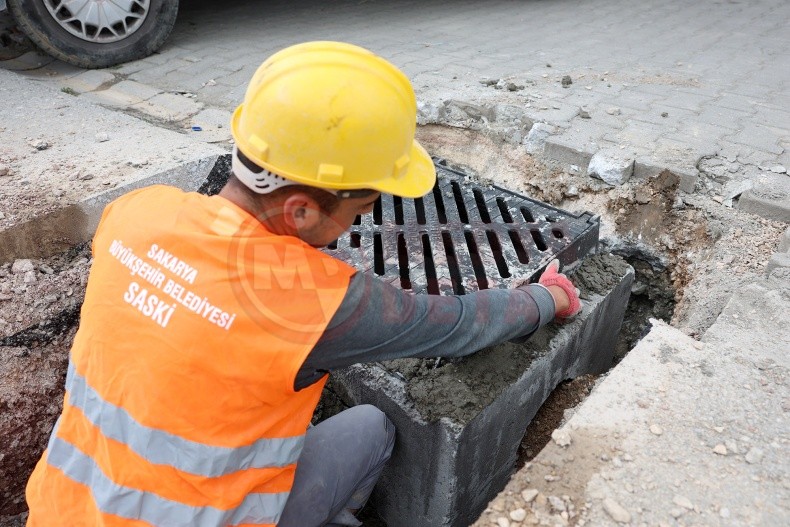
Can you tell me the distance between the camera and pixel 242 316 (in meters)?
1.18

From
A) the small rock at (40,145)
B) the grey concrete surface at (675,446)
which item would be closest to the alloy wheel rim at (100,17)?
the small rock at (40,145)

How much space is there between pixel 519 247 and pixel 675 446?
3.15 feet

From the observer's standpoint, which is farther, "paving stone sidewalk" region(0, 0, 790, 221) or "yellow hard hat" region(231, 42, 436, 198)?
"paving stone sidewalk" region(0, 0, 790, 221)

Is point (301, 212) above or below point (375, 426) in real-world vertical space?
above

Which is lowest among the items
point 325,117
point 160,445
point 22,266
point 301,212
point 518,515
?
point 22,266

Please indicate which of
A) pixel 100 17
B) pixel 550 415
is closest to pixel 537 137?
pixel 550 415

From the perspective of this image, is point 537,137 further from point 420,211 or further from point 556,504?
point 556,504

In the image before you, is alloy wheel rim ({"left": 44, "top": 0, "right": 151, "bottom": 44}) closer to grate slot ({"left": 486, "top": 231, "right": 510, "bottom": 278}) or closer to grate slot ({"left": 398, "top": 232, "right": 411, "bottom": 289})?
grate slot ({"left": 398, "top": 232, "right": 411, "bottom": 289})

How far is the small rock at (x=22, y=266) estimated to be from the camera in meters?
2.46

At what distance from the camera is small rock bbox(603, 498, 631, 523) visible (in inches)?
55.6

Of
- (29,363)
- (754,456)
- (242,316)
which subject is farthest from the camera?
(29,363)

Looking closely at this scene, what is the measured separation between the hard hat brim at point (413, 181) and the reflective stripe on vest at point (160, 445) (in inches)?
24.8

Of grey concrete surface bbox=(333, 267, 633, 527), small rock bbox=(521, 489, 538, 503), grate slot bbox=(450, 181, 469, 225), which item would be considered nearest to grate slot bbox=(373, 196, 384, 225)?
grate slot bbox=(450, 181, 469, 225)

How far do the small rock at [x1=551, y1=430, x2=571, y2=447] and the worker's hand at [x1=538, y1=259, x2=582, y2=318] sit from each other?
15.9 inches
